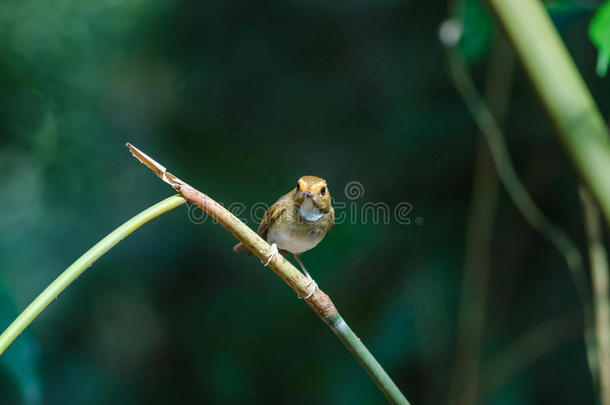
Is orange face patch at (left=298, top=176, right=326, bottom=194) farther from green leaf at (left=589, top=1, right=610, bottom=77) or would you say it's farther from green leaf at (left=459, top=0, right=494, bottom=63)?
green leaf at (left=589, top=1, right=610, bottom=77)

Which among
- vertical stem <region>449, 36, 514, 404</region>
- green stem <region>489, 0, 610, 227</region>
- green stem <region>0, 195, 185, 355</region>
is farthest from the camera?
vertical stem <region>449, 36, 514, 404</region>

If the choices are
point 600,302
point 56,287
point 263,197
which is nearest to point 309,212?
point 263,197

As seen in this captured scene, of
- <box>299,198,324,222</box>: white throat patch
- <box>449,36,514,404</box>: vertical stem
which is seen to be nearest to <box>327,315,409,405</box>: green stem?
<box>299,198,324,222</box>: white throat patch

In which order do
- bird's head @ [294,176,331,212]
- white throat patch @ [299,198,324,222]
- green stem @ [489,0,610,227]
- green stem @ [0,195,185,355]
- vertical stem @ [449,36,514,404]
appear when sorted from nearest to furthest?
green stem @ [0,195,185,355]
green stem @ [489,0,610,227]
bird's head @ [294,176,331,212]
white throat patch @ [299,198,324,222]
vertical stem @ [449,36,514,404]

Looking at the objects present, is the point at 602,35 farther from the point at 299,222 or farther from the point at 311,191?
the point at 299,222

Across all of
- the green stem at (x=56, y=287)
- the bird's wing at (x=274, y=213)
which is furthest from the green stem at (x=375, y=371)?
the bird's wing at (x=274, y=213)

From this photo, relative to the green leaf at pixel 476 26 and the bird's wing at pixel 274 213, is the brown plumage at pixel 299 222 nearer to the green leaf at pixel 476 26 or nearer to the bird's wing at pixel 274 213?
the bird's wing at pixel 274 213

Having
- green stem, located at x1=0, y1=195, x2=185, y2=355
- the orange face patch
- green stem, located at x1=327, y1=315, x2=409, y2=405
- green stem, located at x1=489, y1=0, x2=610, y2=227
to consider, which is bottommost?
green stem, located at x1=327, y1=315, x2=409, y2=405
